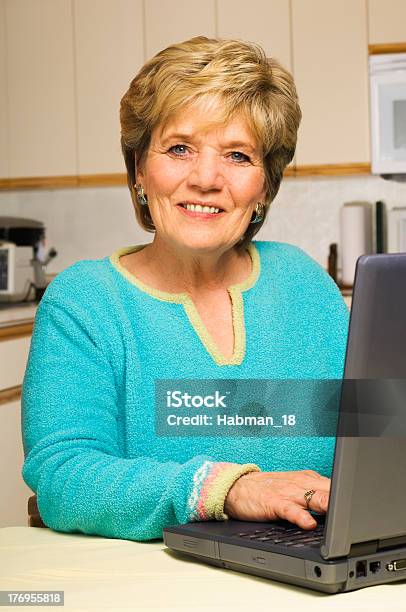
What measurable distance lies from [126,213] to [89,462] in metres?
3.11

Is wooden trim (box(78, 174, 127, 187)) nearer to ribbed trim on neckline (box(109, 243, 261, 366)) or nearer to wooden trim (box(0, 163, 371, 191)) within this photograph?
wooden trim (box(0, 163, 371, 191))

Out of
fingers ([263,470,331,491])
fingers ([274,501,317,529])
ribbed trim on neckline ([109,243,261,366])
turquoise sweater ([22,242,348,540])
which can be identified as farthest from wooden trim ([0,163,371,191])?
fingers ([274,501,317,529])

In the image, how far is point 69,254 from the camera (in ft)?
13.9

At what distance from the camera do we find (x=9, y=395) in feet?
10.4

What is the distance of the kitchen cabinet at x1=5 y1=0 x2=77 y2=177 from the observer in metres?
3.92

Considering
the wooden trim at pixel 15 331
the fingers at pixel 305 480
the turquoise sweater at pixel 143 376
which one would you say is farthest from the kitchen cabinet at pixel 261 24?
the fingers at pixel 305 480

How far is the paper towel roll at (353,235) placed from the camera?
3.79m

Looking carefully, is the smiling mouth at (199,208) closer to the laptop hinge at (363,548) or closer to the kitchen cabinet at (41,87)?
the laptop hinge at (363,548)

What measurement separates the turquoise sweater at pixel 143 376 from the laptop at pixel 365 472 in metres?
0.18

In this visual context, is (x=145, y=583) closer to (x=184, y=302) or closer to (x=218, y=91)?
(x=184, y=302)

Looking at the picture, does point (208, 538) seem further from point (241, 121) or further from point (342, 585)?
point (241, 121)

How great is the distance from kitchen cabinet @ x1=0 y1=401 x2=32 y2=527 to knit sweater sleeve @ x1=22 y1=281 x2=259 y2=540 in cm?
185

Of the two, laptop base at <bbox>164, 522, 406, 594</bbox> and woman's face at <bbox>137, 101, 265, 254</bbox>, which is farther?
woman's face at <bbox>137, 101, 265, 254</bbox>

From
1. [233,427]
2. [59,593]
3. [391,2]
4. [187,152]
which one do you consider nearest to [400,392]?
[59,593]
